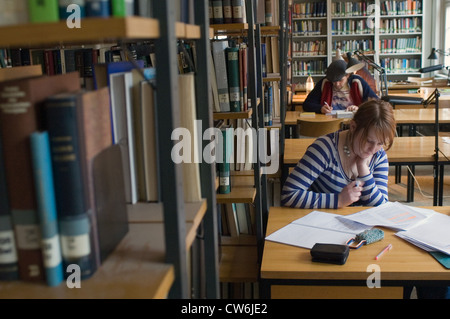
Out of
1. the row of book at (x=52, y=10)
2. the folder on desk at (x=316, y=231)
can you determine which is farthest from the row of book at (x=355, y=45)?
the row of book at (x=52, y=10)

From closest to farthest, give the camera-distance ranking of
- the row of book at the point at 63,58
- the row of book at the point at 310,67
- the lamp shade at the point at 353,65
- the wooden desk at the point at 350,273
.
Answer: the wooden desk at the point at 350,273 < the row of book at the point at 63,58 < the lamp shade at the point at 353,65 < the row of book at the point at 310,67

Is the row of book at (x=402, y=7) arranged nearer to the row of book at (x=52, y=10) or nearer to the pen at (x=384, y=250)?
the pen at (x=384, y=250)

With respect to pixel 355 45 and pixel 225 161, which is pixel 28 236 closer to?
pixel 225 161

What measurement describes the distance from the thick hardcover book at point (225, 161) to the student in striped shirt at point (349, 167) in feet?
0.86

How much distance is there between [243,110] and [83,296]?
1532 millimetres

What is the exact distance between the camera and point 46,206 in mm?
726

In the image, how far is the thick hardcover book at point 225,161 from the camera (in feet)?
6.90

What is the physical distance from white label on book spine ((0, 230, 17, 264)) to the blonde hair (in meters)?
1.57

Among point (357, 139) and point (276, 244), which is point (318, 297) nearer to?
point (276, 244)

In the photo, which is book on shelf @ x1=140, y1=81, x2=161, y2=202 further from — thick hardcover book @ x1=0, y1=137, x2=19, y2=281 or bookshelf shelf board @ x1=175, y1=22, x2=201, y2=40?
thick hardcover book @ x1=0, y1=137, x2=19, y2=281

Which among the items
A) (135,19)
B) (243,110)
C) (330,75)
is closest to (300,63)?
(330,75)

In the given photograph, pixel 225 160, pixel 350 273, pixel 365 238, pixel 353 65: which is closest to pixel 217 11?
pixel 225 160

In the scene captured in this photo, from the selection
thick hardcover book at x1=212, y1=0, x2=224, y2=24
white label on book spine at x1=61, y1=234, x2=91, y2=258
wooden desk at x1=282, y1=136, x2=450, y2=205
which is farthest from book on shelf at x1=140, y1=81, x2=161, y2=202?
wooden desk at x1=282, y1=136, x2=450, y2=205

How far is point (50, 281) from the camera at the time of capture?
29.7 inches
